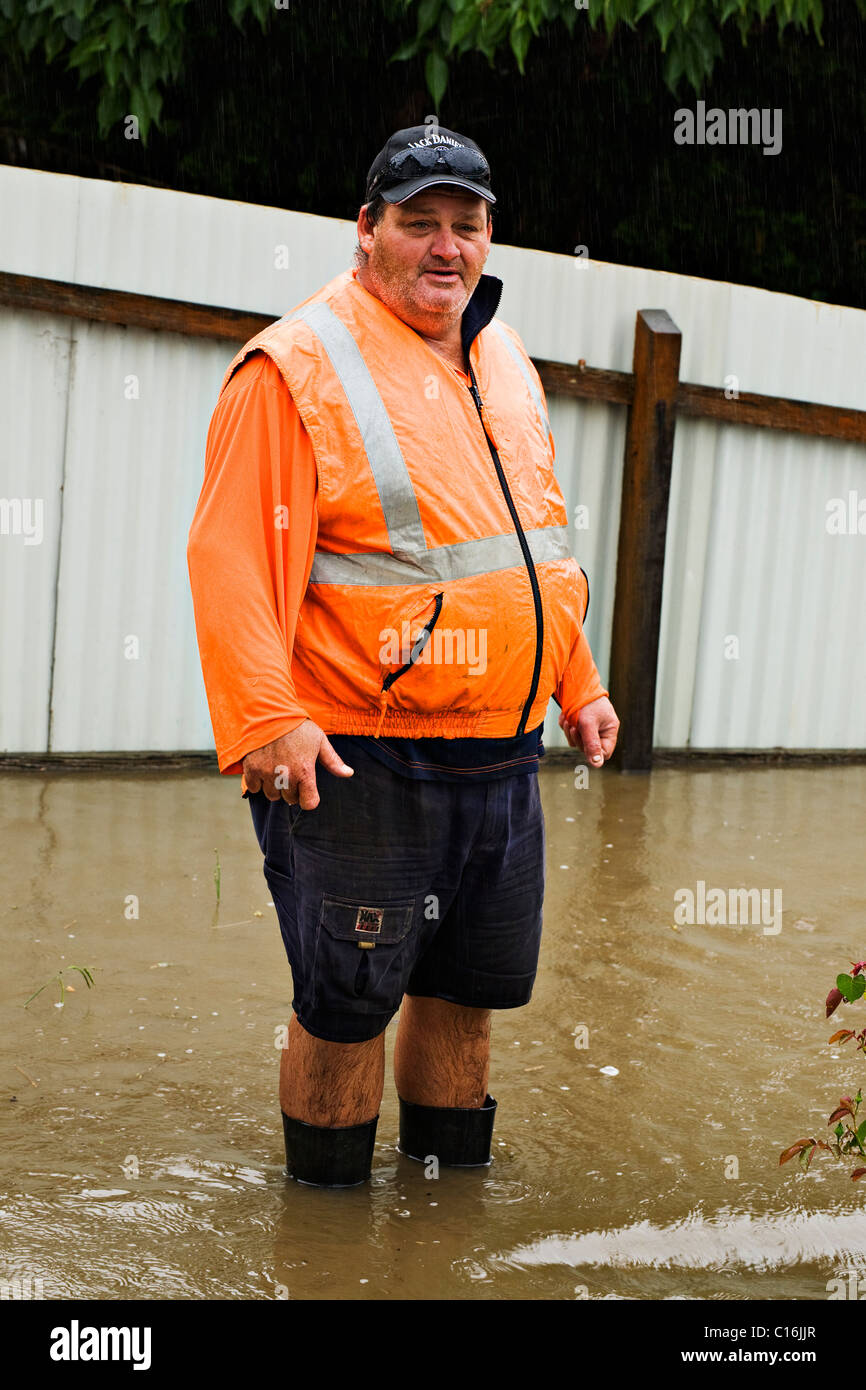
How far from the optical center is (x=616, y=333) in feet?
23.2

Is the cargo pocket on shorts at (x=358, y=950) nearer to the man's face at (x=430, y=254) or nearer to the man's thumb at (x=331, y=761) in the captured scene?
the man's thumb at (x=331, y=761)

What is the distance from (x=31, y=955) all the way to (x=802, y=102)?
8135 mm

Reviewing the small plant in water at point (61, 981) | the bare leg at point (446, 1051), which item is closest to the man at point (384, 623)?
the bare leg at point (446, 1051)

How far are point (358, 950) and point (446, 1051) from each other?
0.52 m

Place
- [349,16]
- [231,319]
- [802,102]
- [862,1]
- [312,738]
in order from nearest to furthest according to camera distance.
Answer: [312,738], [231,319], [862,1], [349,16], [802,102]

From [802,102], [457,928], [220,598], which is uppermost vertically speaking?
[802,102]

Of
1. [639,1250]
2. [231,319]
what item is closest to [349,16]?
[231,319]

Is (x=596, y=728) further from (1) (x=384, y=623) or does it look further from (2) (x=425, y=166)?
(2) (x=425, y=166)

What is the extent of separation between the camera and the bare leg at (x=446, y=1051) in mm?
3414

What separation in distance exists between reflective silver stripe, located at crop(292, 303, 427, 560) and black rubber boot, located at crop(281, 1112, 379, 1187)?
1243 millimetres

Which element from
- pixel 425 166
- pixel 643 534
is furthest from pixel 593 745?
pixel 643 534

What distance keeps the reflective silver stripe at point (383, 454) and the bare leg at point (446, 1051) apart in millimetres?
1072

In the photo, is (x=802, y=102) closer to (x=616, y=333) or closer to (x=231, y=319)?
(x=616, y=333)

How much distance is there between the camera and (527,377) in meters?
3.40
